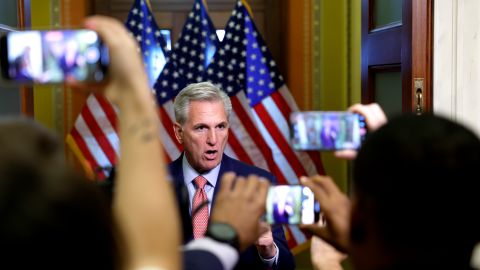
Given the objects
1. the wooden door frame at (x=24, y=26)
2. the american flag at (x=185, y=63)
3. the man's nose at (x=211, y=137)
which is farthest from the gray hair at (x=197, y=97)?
the american flag at (x=185, y=63)

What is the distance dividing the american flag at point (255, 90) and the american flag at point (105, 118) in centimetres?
36

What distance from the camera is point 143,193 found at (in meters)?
0.84

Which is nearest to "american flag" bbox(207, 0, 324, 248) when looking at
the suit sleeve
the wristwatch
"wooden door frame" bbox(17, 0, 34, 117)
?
"wooden door frame" bbox(17, 0, 34, 117)

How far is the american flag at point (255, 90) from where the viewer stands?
4453 millimetres

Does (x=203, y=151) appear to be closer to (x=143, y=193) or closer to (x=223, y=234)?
(x=223, y=234)

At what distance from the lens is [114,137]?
4449 millimetres

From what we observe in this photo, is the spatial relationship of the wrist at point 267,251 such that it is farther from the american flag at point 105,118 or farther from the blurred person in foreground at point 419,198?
the american flag at point 105,118

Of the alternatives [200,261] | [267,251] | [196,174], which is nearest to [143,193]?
[200,261]

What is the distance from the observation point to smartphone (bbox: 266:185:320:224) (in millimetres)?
1281

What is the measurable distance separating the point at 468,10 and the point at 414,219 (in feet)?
6.33

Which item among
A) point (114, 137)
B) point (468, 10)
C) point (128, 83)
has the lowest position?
point (114, 137)

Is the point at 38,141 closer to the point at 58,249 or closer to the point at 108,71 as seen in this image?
the point at 58,249

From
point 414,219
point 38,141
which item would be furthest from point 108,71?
point 414,219

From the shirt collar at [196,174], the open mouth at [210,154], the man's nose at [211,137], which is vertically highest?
the man's nose at [211,137]
